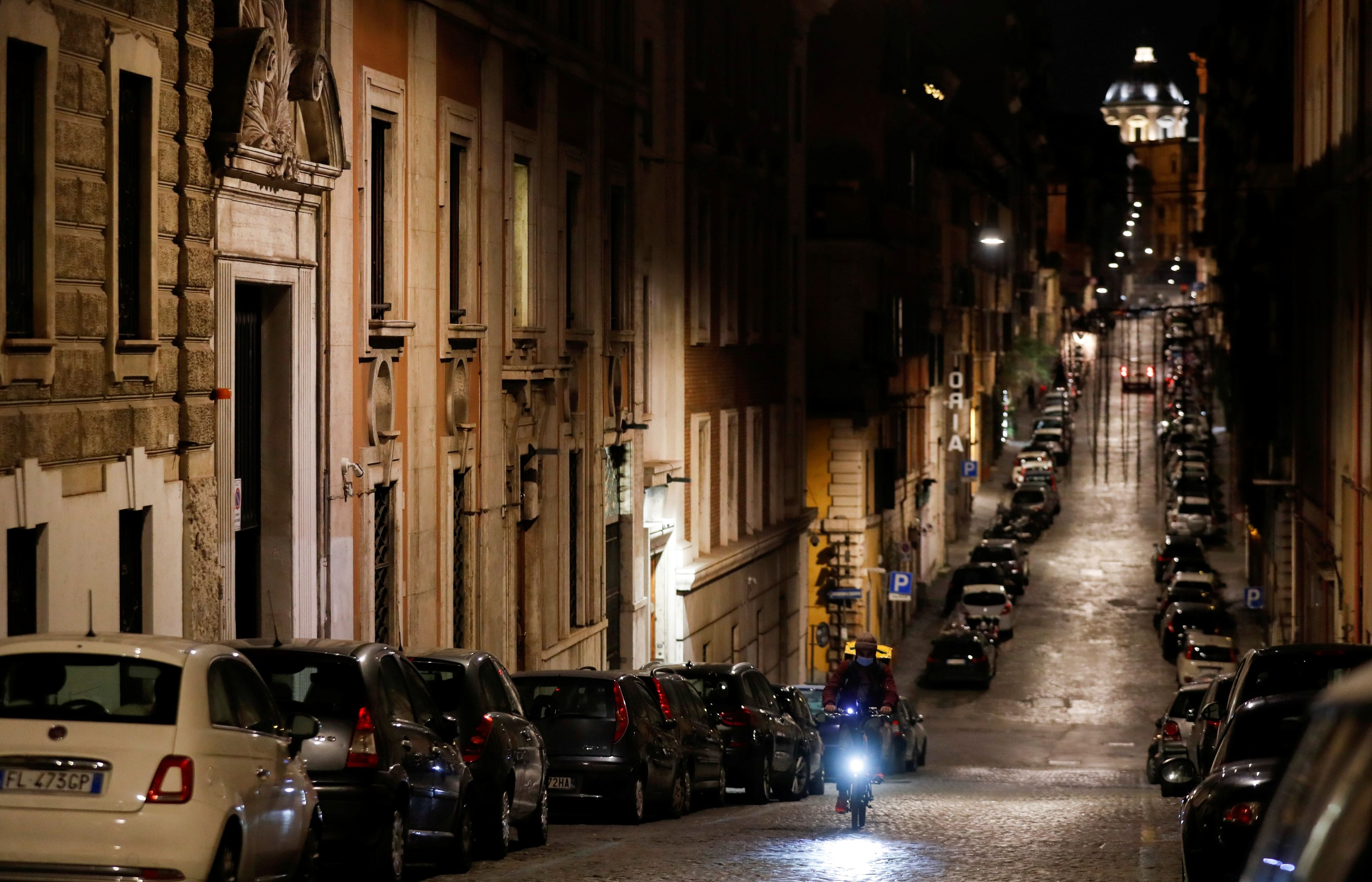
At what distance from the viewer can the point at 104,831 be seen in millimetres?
9172

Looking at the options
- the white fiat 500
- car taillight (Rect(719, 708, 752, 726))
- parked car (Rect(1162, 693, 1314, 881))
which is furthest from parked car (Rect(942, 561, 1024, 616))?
the white fiat 500

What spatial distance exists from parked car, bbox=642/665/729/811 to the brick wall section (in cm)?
521

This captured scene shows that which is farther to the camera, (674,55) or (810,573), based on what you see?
(810,573)

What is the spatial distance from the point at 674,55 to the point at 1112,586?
133 ft

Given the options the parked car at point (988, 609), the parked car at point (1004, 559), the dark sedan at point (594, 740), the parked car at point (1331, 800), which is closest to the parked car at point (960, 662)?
the parked car at point (988, 609)

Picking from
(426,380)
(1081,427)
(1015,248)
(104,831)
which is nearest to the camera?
(104,831)

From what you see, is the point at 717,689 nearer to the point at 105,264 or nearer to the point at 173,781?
the point at 105,264

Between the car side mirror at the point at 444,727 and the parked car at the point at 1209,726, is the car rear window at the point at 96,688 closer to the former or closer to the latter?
the car side mirror at the point at 444,727

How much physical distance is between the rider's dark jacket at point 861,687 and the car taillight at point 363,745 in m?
6.28

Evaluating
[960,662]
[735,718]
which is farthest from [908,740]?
[960,662]

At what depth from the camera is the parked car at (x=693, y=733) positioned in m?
20.4

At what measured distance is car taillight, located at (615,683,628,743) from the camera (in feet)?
59.4

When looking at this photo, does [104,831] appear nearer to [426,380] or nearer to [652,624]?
[426,380]

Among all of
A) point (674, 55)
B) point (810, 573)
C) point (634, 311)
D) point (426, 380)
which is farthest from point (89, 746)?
point (810, 573)
